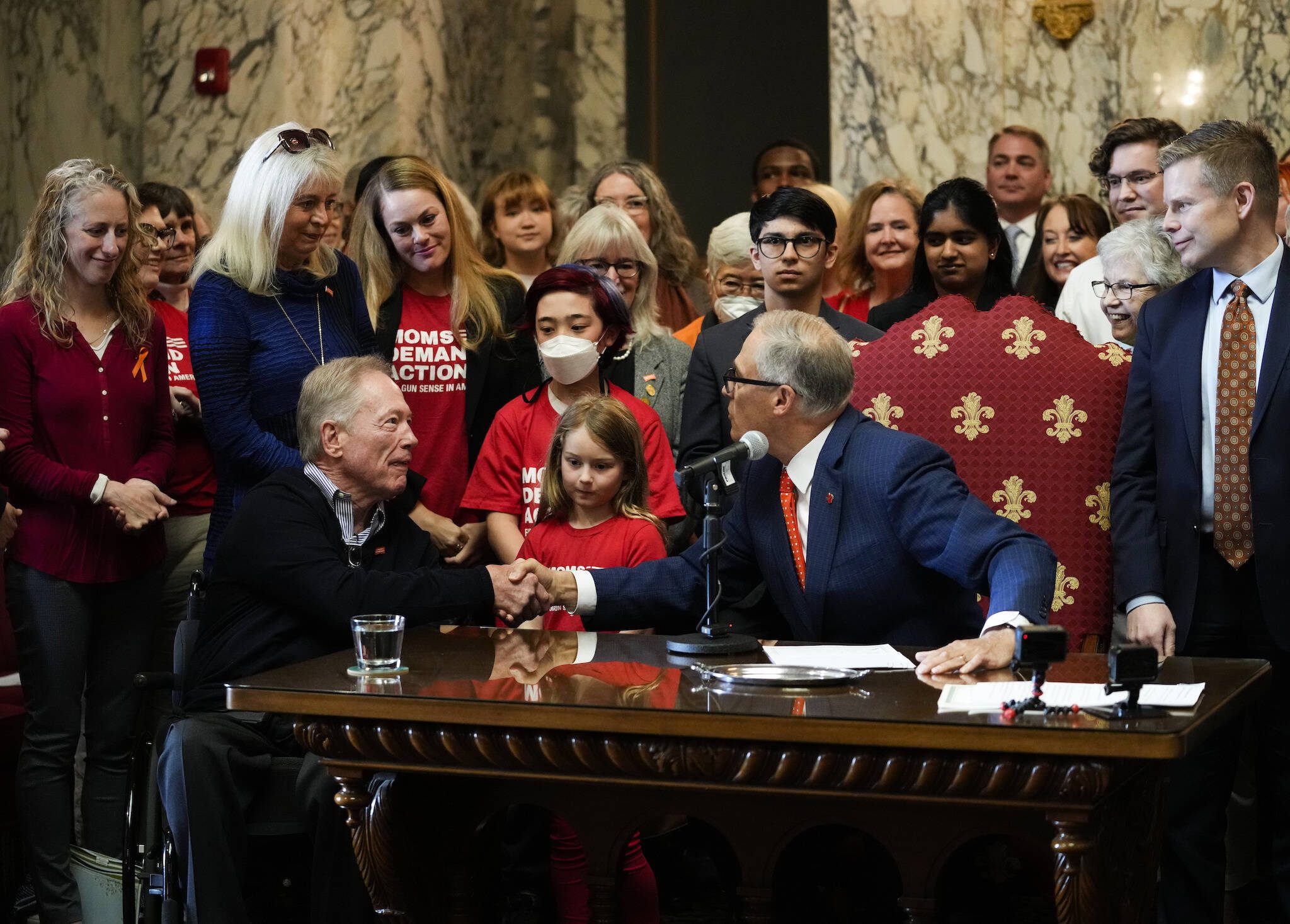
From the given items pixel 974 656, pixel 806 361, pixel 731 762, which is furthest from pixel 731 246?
pixel 731 762

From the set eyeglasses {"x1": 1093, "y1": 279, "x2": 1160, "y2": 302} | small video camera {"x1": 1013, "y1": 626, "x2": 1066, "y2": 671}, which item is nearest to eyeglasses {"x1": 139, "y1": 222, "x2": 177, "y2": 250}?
eyeglasses {"x1": 1093, "y1": 279, "x2": 1160, "y2": 302}

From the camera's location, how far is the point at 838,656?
10.2 feet

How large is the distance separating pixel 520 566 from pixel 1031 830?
1362mm

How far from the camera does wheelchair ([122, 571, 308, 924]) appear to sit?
348 cm

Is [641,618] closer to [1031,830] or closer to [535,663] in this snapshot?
[535,663]

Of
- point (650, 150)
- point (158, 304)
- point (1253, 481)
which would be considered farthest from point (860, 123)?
point (1253, 481)

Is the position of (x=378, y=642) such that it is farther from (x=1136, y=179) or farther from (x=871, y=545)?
(x=1136, y=179)

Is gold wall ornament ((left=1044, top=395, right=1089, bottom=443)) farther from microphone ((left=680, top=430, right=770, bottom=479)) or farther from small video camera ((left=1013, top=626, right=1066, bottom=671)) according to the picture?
small video camera ((left=1013, top=626, right=1066, bottom=671))

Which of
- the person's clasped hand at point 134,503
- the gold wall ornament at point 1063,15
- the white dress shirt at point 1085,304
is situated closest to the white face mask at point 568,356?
the person's clasped hand at point 134,503

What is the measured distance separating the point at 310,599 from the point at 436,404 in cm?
115

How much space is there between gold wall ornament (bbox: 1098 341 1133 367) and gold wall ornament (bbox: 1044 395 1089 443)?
140 mm

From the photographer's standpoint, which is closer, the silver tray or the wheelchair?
the silver tray

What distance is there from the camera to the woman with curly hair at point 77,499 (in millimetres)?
4023

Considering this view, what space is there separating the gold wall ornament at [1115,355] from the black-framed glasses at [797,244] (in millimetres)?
908
